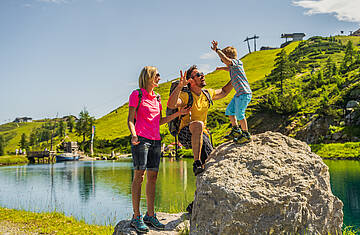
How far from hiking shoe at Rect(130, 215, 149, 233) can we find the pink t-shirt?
135cm

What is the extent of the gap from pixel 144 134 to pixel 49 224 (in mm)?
5894

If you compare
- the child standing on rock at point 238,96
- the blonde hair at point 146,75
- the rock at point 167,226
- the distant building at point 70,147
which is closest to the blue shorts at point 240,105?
the child standing on rock at point 238,96

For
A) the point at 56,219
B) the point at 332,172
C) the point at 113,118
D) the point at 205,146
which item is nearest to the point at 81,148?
the point at 113,118

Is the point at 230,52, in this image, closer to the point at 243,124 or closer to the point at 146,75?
the point at 243,124

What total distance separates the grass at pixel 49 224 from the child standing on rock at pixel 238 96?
4.43m

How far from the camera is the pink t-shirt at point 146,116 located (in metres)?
4.93

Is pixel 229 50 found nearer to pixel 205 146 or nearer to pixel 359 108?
pixel 205 146

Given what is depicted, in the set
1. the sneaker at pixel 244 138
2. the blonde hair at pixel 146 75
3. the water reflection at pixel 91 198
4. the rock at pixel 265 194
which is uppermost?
the blonde hair at pixel 146 75

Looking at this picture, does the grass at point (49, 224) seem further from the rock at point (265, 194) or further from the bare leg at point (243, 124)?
the bare leg at point (243, 124)

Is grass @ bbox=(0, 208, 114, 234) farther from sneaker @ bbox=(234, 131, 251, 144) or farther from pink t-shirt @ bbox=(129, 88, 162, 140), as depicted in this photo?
sneaker @ bbox=(234, 131, 251, 144)

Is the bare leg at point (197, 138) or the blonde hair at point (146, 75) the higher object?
the blonde hair at point (146, 75)

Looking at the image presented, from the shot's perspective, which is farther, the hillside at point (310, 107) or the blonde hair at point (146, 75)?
the hillside at point (310, 107)

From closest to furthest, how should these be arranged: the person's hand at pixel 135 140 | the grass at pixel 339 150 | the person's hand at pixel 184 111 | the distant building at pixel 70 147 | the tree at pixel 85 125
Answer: the person's hand at pixel 135 140 < the person's hand at pixel 184 111 < the grass at pixel 339 150 < the distant building at pixel 70 147 < the tree at pixel 85 125

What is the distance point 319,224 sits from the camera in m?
4.28
